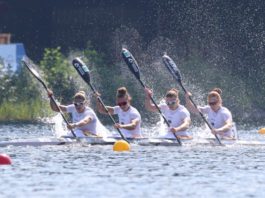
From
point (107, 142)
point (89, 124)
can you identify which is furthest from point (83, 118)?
point (107, 142)

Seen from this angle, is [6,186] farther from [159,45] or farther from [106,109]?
[159,45]

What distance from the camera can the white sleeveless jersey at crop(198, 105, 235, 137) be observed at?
30.4 m

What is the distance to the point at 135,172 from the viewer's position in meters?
23.2

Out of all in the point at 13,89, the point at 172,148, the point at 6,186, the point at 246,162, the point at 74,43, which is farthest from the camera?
the point at 74,43

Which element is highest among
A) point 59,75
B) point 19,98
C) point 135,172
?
point 59,75

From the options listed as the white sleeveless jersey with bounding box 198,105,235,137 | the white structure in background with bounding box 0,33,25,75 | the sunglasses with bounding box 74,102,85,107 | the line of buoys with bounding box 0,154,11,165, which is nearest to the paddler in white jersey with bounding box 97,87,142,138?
the sunglasses with bounding box 74,102,85,107

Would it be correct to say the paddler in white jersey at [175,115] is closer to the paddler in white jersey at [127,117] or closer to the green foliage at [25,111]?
the paddler in white jersey at [127,117]

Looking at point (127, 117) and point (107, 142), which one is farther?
point (127, 117)

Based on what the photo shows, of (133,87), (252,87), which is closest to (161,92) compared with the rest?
(133,87)

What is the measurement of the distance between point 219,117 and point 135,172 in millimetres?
7617

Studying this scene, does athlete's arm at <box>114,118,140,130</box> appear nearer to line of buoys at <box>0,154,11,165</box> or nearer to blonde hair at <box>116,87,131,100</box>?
blonde hair at <box>116,87,131,100</box>

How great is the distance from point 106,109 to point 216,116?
249 centimetres

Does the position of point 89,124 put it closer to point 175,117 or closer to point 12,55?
point 175,117

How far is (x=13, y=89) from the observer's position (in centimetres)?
4291
